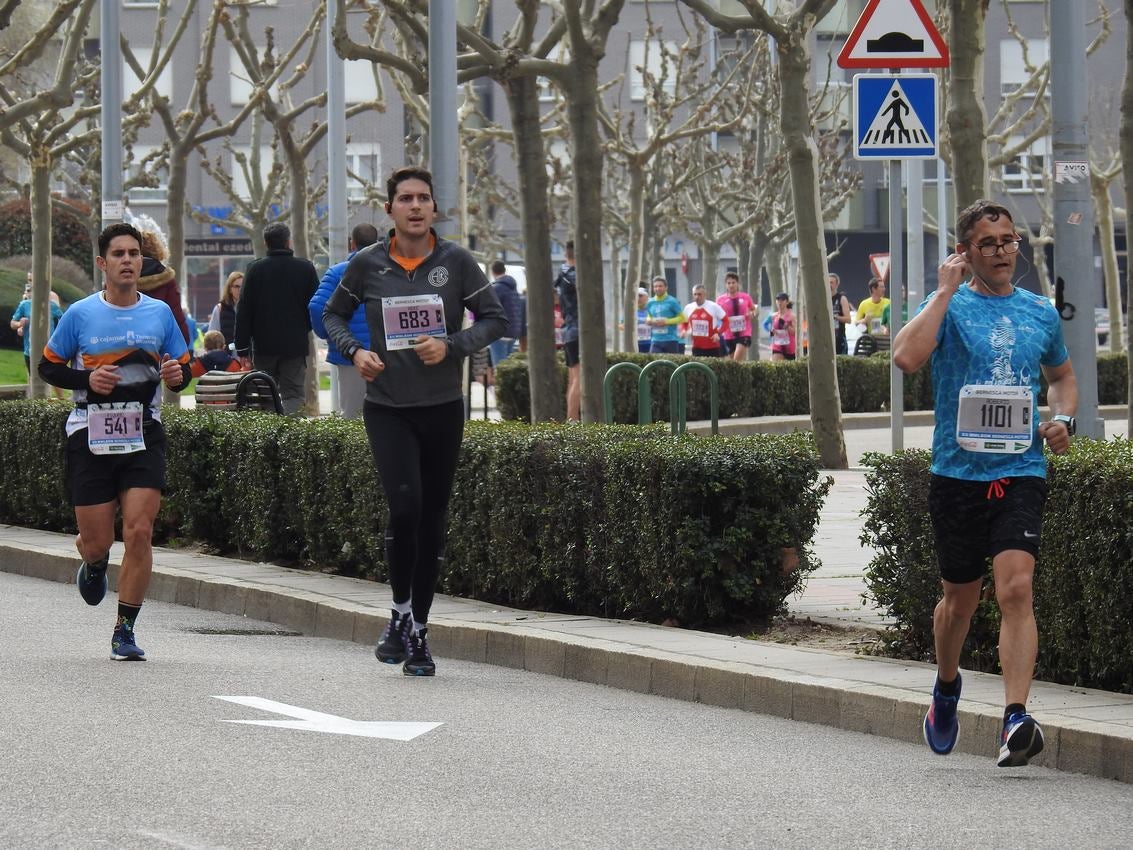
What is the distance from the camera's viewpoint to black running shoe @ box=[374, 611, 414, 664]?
9.10 m

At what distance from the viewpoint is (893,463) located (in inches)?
334

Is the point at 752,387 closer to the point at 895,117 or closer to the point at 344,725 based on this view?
the point at 895,117

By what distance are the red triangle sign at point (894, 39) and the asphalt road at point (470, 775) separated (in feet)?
16.7

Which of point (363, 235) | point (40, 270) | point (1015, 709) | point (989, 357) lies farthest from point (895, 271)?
point (40, 270)

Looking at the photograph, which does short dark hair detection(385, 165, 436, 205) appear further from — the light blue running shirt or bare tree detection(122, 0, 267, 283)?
bare tree detection(122, 0, 267, 283)

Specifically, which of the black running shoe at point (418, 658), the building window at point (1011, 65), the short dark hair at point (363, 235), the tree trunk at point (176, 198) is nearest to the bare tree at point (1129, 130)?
the black running shoe at point (418, 658)

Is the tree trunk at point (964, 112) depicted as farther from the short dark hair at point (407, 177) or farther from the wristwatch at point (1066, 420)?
the wristwatch at point (1066, 420)

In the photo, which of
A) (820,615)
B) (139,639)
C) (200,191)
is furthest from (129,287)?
(200,191)

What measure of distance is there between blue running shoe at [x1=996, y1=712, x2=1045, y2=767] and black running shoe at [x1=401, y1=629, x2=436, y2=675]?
3.05m

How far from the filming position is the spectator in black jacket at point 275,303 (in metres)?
16.6

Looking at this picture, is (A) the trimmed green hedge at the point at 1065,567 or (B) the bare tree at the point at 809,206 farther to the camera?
(B) the bare tree at the point at 809,206

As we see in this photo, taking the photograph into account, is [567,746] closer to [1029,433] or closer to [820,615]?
[1029,433]

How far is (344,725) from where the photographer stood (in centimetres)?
769

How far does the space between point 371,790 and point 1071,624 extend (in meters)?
2.58
